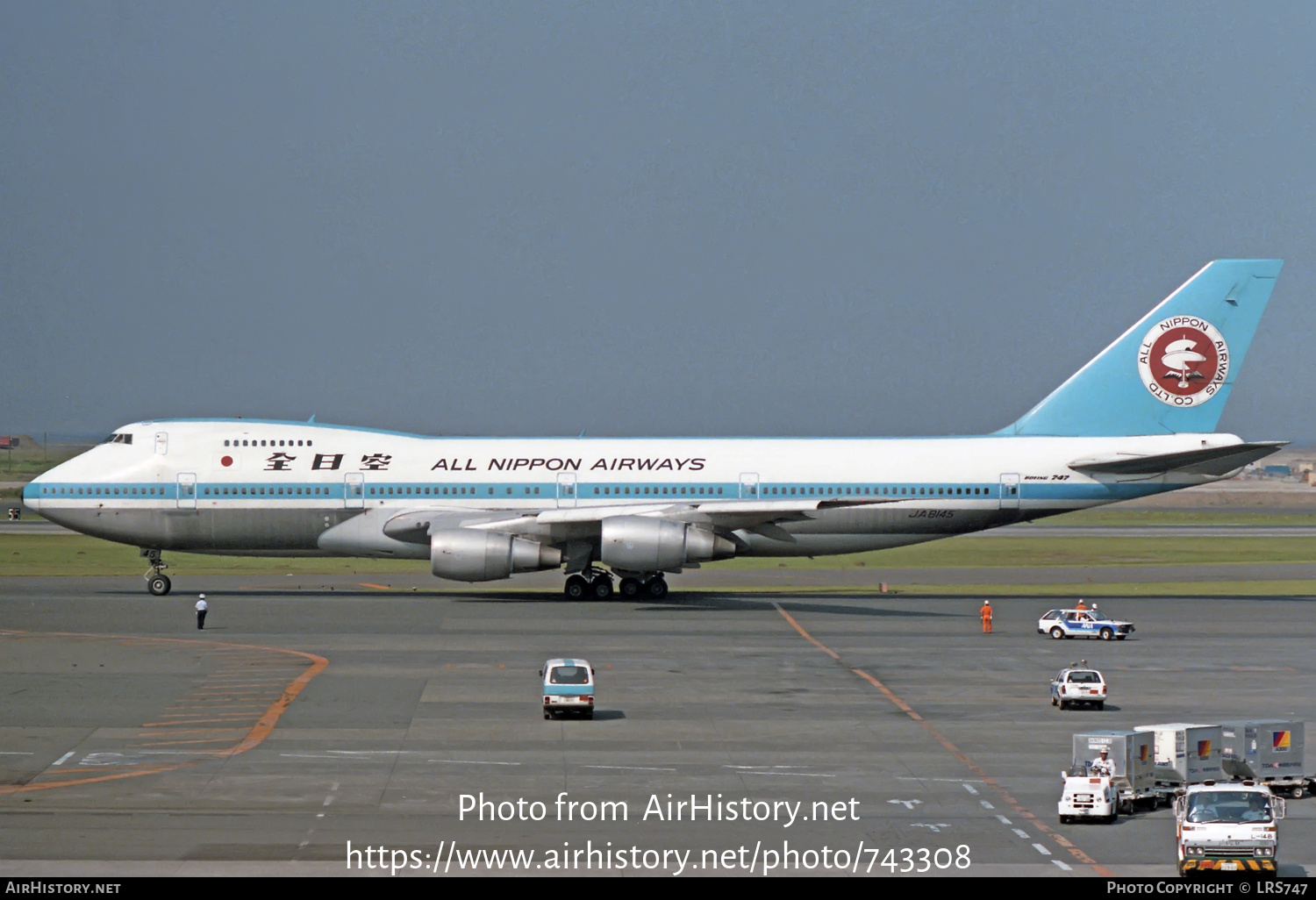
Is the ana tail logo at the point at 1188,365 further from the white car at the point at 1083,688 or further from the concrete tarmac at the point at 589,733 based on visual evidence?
the white car at the point at 1083,688

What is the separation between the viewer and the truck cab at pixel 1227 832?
18875 mm

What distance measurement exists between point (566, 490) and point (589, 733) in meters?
29.0

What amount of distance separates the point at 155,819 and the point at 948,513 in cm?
4140

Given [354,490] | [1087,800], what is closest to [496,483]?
[354,490]

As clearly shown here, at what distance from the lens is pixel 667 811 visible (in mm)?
22844

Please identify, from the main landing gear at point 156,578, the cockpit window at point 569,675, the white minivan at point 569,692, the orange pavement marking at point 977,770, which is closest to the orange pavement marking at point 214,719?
the white minivan at point 569,692

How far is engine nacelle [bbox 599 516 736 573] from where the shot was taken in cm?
5431

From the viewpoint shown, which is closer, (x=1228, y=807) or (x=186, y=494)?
(x=1228, y=807)

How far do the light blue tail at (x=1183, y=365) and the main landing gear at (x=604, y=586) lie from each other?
55.7ft

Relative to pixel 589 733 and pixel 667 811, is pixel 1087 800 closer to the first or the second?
pixel 667 811

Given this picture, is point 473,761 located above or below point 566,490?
below

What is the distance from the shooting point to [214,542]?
58219mm

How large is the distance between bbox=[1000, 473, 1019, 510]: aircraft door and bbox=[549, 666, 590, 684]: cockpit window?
31097mm
